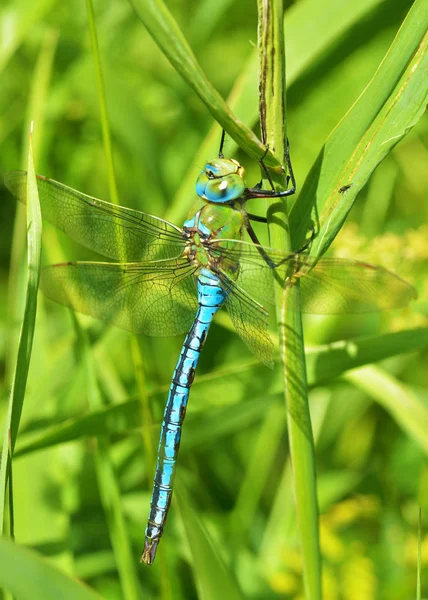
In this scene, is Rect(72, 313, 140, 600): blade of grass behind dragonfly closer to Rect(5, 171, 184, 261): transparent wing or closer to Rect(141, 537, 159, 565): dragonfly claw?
Rect(141, 537, 159, 565): dragonfly claw

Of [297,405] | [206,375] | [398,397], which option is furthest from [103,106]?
[398,397]

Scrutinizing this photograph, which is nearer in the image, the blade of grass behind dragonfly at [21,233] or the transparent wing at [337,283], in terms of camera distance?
the transparent wing at [337,283]

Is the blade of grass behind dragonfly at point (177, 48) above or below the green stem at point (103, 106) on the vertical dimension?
A: below

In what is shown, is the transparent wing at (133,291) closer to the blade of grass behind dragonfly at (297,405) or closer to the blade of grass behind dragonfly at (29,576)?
the blade of grass behind dragonfly at (297,405)

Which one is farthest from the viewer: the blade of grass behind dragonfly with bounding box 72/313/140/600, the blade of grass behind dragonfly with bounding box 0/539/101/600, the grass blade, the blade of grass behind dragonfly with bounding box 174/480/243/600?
the grass blade

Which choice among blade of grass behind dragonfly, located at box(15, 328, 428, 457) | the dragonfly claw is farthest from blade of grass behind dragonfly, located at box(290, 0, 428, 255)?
the dragonfly claw

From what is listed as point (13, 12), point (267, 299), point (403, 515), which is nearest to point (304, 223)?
point (267, 299)

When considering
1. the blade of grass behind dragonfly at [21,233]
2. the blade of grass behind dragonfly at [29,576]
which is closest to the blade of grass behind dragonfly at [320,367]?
the blade of grass behind dragonfly at [29,576]
